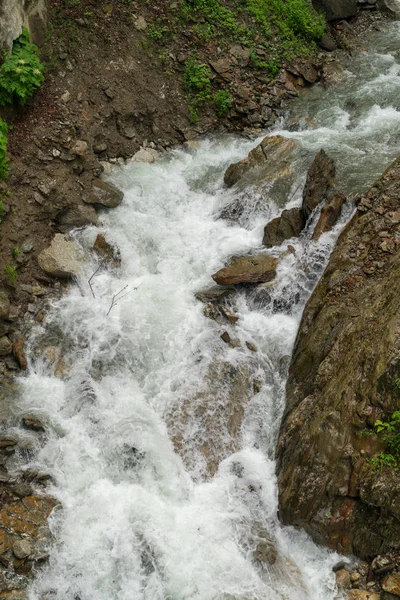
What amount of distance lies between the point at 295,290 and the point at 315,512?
401cm

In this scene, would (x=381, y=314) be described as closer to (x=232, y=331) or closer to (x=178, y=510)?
(x=232, y=331)

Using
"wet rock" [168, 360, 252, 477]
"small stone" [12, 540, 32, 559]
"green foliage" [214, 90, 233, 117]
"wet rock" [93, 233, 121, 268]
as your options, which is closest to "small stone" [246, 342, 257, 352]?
"wet rock" [168, 360, 252, 477]

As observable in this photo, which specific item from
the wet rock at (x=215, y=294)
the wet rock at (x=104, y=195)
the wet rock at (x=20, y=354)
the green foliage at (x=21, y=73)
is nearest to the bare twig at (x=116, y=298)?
the wet rock at (x=215, y=294)

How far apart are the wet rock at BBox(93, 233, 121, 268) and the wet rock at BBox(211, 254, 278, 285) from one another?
78.8 inches

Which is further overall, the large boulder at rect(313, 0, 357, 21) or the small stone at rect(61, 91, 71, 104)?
the large boulder at rect(313, 0, 357, 21)

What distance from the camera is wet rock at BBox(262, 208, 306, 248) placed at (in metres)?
10.5

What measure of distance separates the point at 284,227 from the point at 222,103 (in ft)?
16.4

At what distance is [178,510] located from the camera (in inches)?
299

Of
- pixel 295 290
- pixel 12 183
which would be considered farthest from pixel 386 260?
pixel 12 183

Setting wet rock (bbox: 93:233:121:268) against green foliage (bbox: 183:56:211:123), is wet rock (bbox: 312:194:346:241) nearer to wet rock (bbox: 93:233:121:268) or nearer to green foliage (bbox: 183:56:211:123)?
wet rock (bbox: 93:233:121:268)

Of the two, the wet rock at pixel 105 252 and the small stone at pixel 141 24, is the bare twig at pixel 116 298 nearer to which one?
the wet rock at pixel 105 252

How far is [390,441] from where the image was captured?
647cm

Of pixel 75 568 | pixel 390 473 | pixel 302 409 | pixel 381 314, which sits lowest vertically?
pixel 75 568

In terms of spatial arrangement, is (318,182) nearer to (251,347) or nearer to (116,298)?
(251,347)
